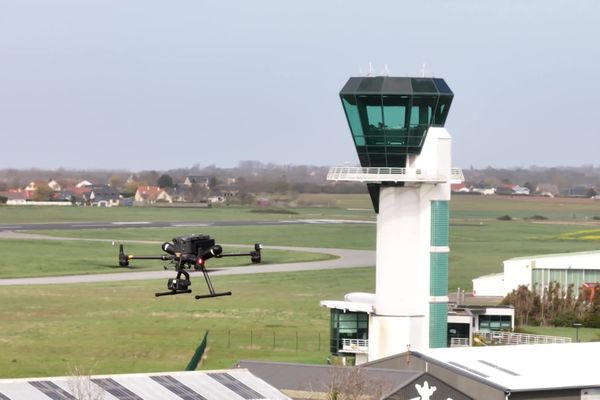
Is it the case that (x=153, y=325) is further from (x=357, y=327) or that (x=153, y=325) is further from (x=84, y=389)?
(x=84, y=389)

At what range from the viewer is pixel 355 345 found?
75.1 m

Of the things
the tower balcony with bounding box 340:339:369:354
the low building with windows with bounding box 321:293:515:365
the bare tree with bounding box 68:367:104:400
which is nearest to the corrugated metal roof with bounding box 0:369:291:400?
the bare tree with bounding box 68:367:104:400

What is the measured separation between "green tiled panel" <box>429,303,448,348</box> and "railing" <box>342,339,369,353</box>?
4.16 meters

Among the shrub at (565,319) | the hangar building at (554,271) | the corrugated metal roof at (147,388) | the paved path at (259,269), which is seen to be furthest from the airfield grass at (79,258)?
the corrugated metal roof at (147,388)

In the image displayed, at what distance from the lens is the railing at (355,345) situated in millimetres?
74625

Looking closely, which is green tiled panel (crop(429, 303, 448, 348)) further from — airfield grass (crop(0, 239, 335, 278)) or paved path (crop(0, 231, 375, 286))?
airfield grass (crop(0, 239, 335, 278))

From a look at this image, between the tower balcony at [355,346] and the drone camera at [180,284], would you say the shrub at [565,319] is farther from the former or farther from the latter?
the drone camera at [180,284]

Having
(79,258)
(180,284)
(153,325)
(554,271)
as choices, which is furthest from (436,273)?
(79,258)

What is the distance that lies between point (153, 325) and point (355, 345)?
2380 centimetres

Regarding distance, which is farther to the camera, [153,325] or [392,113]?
[153,325]

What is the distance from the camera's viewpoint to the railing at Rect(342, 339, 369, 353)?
74625mm

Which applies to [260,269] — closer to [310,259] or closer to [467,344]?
[310,259]

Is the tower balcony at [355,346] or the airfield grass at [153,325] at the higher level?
the tower balcony at [355,346]

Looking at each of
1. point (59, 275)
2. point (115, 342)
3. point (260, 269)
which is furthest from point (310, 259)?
point (115, 342)
